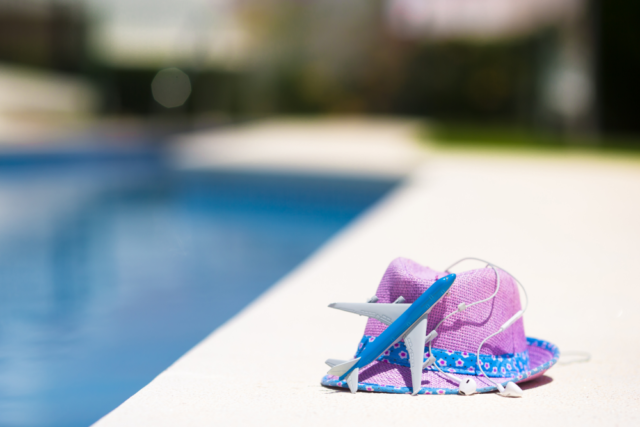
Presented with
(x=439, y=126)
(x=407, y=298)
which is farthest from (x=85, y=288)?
(x=439, y=126)

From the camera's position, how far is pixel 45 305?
12.4 ft

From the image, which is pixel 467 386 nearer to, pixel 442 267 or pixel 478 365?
pixel 478 365

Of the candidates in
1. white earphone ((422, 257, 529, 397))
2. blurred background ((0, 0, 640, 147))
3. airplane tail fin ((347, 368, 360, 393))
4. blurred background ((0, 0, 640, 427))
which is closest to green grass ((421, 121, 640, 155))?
blurred background ((0, 0, 640, 427))

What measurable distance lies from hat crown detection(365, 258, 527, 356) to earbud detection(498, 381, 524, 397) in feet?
0.40

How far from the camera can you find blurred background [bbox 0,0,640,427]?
3.47 metres

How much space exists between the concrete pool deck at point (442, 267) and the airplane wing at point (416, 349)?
47 mm

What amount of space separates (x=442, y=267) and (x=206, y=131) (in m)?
12.2

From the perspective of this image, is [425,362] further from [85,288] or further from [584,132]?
[584,132]

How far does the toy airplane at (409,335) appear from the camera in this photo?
2129 millimetres

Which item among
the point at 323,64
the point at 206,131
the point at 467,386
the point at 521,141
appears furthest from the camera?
the point at 323,64

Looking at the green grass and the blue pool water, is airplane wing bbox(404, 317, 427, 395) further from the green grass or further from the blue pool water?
the green grass

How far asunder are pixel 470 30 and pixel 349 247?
16347mm

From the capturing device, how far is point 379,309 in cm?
219

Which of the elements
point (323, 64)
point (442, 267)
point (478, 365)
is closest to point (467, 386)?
point (478, 365)
